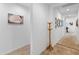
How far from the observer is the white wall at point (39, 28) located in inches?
94.7

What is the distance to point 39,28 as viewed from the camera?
8.05 ft

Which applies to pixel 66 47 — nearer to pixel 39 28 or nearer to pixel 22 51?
pixel 39 28

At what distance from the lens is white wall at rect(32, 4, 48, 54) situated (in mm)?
2406

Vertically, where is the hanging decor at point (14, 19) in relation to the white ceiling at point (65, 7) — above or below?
below

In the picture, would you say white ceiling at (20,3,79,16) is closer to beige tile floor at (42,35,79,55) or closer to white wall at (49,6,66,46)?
white wall at (49,6,66,46)

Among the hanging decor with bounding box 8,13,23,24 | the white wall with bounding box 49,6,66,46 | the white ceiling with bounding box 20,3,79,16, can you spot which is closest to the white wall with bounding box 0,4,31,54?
the hanging decor with bounding box 8,13,23,24

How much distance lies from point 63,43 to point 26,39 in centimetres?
75

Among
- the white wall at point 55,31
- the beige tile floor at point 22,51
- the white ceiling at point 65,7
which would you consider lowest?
the beige tile floor at point 22,51

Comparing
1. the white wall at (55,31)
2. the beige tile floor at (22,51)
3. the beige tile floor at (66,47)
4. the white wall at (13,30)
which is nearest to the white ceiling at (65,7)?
the white wall at (55,31)

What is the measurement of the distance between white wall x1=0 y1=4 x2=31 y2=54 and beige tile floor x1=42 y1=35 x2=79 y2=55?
525mm

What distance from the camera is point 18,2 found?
2387 mm

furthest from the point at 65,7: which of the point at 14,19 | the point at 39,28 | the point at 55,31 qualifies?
the point at 14,19

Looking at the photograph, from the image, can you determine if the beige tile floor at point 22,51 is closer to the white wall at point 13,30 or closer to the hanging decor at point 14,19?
the white wall at point 13,30

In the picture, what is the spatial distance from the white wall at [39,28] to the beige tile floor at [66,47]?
6.5 inches
